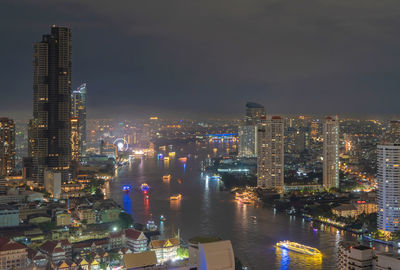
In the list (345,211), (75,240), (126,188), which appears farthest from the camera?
(126,188)

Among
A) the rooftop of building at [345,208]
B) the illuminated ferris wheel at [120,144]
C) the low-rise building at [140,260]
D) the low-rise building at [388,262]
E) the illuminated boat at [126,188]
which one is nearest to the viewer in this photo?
the low-rise building at [388,262]

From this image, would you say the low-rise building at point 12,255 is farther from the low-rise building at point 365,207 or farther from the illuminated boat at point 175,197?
the low-rise building at point 365,207

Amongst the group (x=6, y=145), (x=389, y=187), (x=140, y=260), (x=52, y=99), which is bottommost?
(x=140, y=260)

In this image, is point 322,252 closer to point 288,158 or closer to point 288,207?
point 288,207

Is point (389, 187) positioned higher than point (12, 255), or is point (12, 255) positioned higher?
point (389, 187)

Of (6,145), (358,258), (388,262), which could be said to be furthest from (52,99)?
(388,262)

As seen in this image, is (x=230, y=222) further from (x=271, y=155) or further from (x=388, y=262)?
(x=271, y=155)

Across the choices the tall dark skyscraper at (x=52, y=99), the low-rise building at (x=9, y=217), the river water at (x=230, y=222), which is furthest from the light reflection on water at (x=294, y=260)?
the tall dark skyscraper at (x=52, y=99)
